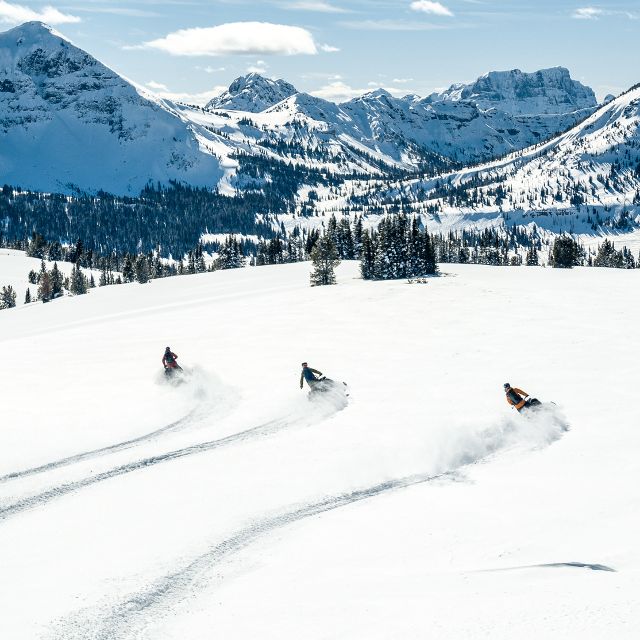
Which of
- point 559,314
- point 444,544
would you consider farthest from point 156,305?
point 444,544

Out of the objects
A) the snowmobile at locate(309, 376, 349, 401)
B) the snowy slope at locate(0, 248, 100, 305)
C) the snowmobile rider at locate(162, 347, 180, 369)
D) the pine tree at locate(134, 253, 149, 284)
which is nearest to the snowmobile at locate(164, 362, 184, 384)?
the snowmobile rider at locate(162, 347, 180, 369)

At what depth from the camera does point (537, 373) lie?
2761 cm

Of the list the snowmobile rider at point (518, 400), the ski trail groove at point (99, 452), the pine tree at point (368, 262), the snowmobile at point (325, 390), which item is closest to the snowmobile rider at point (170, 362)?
the ski trail groove at point (99, 452)

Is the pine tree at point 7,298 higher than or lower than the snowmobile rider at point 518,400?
lower

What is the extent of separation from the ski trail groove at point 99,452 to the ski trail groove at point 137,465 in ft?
4.69

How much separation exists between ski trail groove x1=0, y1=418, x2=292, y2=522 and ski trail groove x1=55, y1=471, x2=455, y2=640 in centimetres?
554

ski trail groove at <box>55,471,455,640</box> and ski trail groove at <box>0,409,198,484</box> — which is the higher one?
ski trail groove at <box>0,409,198,484</box>

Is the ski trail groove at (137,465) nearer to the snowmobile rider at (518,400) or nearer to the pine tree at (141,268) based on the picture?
the snowmobile rider at (518,400)

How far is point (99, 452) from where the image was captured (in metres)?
20.0

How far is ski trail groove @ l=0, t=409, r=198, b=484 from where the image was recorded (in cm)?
1828

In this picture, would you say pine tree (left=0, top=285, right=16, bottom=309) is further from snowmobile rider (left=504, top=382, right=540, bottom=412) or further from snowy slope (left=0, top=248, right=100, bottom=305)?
snowmobile rider (left=504, top=382, right=540, bottom=412)

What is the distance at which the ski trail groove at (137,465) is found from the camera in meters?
16.3

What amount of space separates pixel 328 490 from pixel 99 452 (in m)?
8.24

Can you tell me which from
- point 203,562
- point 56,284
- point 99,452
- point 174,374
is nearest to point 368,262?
point 174,374
